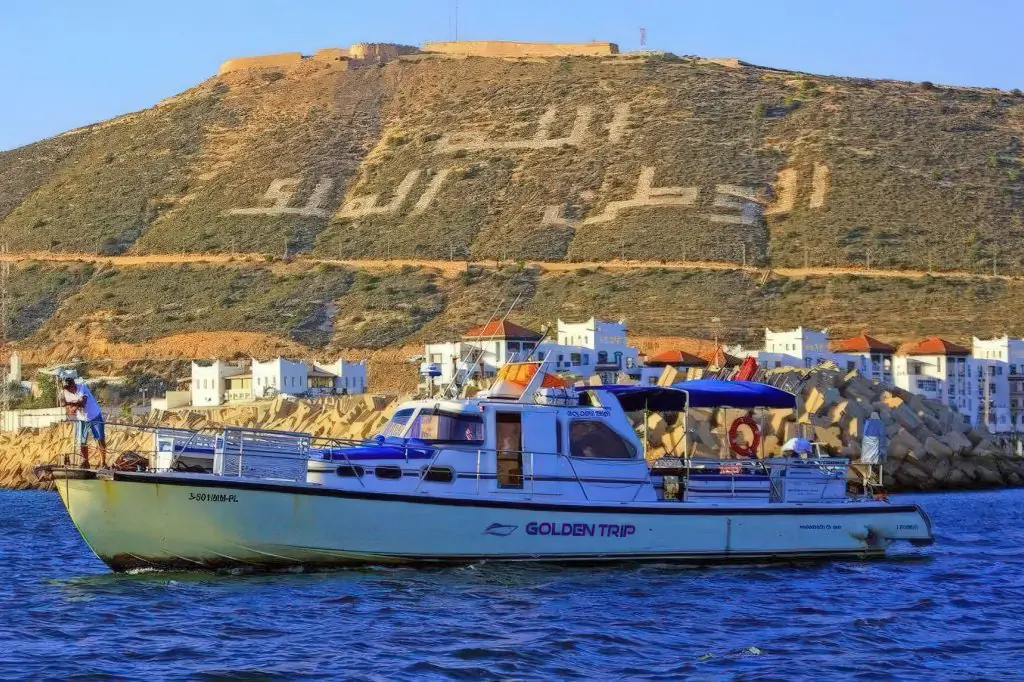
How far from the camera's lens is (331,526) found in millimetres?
22641

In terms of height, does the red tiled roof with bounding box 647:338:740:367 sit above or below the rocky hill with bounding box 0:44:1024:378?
below

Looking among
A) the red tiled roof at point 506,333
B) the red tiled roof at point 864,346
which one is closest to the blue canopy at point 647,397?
the red tiled roof at point 506,333

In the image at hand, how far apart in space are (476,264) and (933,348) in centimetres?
3414

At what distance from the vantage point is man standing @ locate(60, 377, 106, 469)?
23.3m

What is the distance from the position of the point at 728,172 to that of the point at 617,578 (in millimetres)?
98989

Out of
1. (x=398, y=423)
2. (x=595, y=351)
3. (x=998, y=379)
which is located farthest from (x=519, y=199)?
(x=398, y=423)

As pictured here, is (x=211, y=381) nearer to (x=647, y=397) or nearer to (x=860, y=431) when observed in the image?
(x=860, y=431)

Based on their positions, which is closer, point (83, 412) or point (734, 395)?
point (83, 412)

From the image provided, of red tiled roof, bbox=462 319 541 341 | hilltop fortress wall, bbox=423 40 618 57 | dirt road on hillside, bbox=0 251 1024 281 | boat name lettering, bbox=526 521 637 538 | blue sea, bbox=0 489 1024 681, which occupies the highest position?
hilltop fortress wall, bbox=423 40 618 57

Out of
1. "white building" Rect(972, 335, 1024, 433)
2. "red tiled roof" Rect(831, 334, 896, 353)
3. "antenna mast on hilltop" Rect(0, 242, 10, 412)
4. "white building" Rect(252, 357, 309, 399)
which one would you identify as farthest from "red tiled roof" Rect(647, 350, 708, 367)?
"antenna mast on hilltop" Rect(0, 242, 10, 412)

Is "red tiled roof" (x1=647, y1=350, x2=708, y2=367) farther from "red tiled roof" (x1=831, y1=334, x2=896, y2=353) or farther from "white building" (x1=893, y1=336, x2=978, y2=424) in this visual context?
"white building" (x1=893, y1=336, x2=978, y2=424)

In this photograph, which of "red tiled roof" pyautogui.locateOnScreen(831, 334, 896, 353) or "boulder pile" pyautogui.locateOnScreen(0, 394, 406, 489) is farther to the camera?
"red tiled roof" pyautogui.locateOnScreen(831, 334, 896, 353)

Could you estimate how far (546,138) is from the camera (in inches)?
5212

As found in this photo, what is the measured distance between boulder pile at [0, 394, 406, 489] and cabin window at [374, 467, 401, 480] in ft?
98.3
